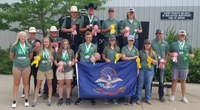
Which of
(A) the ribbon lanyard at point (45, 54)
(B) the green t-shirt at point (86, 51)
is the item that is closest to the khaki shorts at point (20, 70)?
(A) the ribbon lanyard at point (45, 54)

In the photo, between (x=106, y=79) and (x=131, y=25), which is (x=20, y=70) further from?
(x=131, y=25)

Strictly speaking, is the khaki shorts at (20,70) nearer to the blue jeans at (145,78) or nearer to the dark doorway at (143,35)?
the blue jeans at (145,78)

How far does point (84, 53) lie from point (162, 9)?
814 centimetres

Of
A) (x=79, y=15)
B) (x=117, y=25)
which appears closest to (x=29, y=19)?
(x=79, y=15)

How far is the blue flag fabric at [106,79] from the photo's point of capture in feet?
28.3

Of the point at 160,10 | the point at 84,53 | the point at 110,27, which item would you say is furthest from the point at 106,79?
the point at 160,10

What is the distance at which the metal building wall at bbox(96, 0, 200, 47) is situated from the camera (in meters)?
15.9

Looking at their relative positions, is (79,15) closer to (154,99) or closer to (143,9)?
(154,99)

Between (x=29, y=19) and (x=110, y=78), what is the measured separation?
669cm

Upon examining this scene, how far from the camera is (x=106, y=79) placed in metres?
8.68

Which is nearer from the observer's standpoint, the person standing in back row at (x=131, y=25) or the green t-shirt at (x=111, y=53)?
the green t-shirt at (x=111, y=53)

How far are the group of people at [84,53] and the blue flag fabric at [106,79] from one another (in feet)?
0.52

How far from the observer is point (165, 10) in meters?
16.0

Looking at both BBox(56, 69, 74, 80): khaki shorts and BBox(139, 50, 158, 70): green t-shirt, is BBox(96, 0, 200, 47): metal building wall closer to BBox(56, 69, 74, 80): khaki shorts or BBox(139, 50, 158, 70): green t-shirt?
BBox(139, 50, 158, 70): green t-shirt
